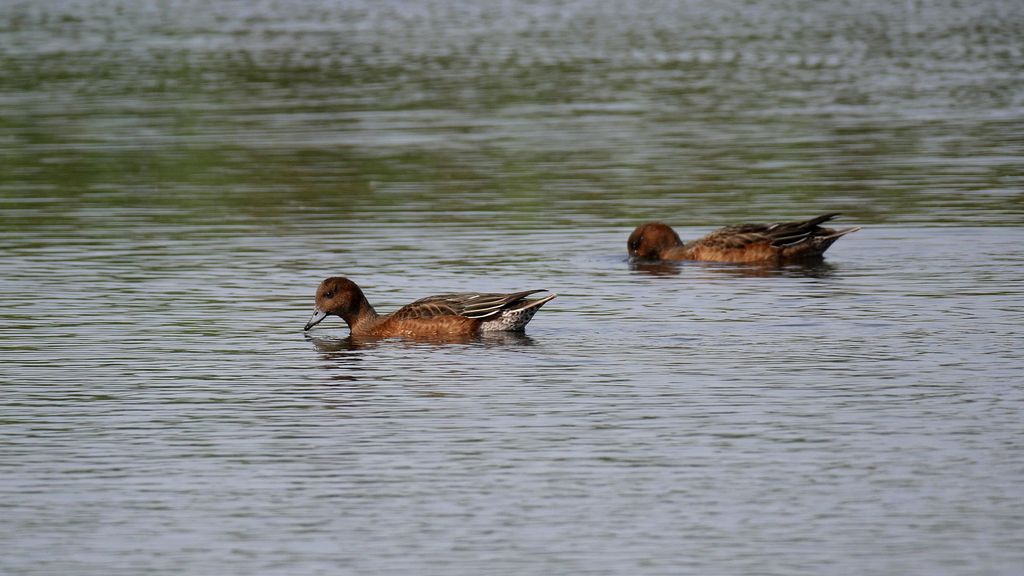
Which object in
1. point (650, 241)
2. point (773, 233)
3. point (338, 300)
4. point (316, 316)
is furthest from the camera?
point (650, 241)

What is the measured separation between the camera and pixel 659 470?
12.0 metres

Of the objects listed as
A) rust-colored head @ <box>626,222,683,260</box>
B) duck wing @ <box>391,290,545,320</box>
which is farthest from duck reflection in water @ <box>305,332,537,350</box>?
rust-colored head @ <box>626,222,683,260</box>

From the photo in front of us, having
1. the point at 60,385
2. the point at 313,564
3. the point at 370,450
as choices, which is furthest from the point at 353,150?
the point at 313,564

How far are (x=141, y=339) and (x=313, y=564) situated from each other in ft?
23.2

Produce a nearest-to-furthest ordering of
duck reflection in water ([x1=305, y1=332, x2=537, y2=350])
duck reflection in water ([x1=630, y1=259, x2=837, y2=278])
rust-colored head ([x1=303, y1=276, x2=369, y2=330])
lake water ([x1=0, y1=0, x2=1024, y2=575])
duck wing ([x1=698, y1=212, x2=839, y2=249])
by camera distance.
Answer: lake water ([x1=0, y1=0, x2=1024, y2=575]) < duck reflection in water ([x1=305, y1=332, x2=537, y2=350]) < rust-colored head ([x1=303, y1=276, x2=369, y2=330]) < duck reflection in water ([x1=630, y1=259, x2=837, y2=278]) < duck wing ([x1=698, y1=212, x2=839, y2=249])

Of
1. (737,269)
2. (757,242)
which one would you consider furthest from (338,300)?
(757,242)

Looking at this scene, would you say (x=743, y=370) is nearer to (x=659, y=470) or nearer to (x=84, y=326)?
(x=659, y=470)

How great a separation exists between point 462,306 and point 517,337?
51 centimetres

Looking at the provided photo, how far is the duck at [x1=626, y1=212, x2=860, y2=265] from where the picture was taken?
21.5 metres

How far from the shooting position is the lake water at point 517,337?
428 inches

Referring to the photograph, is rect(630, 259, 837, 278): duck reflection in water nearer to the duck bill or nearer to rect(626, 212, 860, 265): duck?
rect(626, 212, 860, 265): duck

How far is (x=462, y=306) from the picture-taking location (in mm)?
16984

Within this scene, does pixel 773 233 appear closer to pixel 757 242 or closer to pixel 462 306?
pixel 757 242

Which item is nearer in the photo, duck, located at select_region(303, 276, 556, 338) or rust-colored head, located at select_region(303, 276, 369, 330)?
duck, located at select_region(303, 276, 556, 338)
